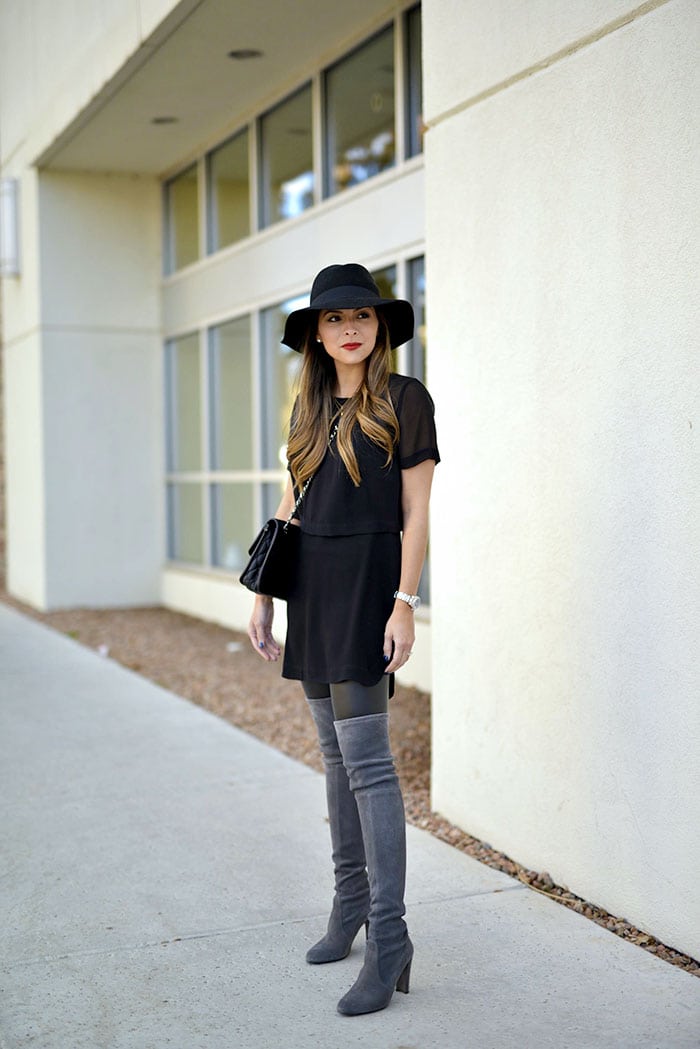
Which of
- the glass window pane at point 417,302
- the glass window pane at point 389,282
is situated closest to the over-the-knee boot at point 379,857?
the glass window pane at point 417,302

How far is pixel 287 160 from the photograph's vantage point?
9.75 m

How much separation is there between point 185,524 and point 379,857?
900 cm

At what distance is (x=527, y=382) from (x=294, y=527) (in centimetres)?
121

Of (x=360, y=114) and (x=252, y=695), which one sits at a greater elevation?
(x=360, y=114)

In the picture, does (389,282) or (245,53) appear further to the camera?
(245,53)

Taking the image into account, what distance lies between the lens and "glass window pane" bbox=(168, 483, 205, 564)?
466 inches

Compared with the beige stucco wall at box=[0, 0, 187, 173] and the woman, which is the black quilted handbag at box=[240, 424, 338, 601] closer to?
the woman

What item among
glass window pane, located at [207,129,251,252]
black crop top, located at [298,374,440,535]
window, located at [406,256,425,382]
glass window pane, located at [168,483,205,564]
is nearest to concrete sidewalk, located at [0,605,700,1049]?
black crop top, located at [298,374,440,535]

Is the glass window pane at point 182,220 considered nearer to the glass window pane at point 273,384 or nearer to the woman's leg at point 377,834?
the glass window pane at point 273,384

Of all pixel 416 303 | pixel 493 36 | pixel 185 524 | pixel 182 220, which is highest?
pixel 182 220

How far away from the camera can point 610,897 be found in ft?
13.0

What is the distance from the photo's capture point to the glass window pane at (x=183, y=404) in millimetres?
11805

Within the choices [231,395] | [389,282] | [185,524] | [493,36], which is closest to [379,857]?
[493,36]

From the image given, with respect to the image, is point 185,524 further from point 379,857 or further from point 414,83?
point 379,857
